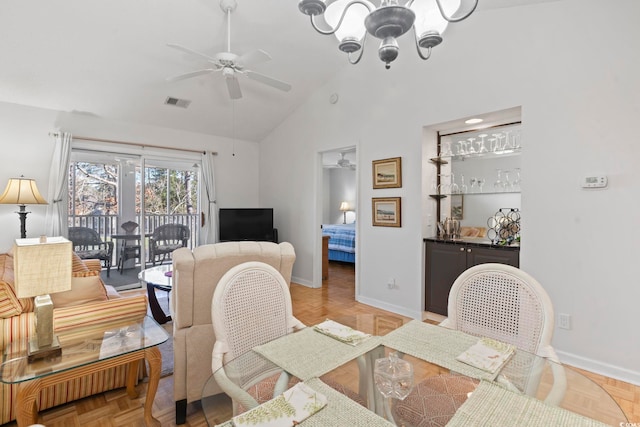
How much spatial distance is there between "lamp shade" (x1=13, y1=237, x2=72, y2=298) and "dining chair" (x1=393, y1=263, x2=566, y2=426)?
5.24 ft

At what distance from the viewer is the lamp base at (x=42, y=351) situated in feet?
4.99

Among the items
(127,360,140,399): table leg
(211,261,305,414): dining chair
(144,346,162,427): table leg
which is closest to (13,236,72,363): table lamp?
(144,346,162,427): table leg

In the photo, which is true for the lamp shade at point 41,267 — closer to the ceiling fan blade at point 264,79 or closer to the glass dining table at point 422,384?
the glass dining table at point 422,384

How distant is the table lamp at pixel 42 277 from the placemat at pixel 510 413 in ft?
5.71

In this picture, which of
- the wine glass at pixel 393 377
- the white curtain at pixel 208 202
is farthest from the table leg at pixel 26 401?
the white curtain at pixel 208 202

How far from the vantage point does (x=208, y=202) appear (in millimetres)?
5465

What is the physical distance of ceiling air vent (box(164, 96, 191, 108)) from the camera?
4.36m

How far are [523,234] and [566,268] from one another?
1.36ft

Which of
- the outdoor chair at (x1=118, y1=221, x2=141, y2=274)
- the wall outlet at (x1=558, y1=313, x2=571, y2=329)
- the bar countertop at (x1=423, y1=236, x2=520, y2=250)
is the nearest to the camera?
the wall outlet at (x1=558, y1=313, x2=571, y2=329)

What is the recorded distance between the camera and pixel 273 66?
4.09 metres

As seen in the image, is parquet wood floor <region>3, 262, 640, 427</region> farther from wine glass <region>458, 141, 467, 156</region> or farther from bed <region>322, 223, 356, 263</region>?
bed <region>322, 223, 356, 263</region>

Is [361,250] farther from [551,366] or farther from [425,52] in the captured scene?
[551,366]

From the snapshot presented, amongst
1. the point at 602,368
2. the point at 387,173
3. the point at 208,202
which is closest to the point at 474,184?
the point at 387,173

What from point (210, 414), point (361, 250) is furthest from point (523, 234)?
point (210, 414)
